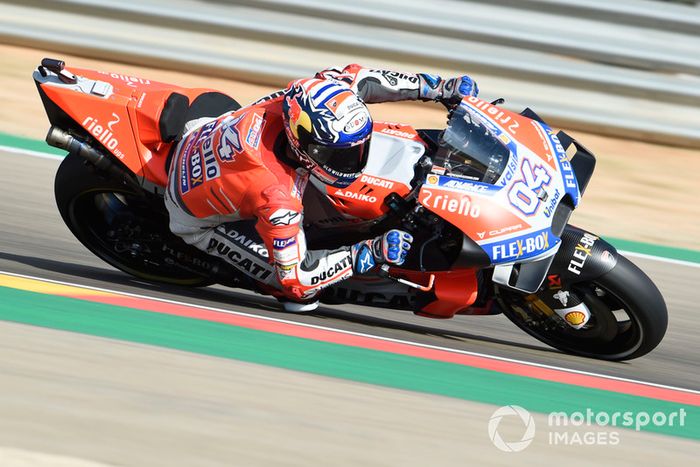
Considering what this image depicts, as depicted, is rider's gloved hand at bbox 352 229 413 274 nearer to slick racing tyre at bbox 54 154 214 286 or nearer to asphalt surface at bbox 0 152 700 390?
asphalt surface at bbox 0 152 700 390

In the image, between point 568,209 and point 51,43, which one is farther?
point 51,43

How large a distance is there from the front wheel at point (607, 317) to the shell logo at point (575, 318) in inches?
2.1

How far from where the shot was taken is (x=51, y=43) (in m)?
9.42

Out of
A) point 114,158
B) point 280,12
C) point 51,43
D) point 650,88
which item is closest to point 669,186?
point 650,88

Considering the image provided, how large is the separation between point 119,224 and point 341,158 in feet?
5.91

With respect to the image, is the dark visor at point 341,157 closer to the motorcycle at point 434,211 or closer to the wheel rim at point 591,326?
the motorcycle at point 434,211

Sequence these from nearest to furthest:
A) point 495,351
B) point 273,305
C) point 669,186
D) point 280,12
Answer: point 495,351 → point 273,305 → point 669,186 → point 280,12

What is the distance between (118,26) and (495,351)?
18.3ft

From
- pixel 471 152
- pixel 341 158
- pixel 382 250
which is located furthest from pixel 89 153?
pixel 471 152

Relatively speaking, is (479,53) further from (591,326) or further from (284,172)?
(284,172)

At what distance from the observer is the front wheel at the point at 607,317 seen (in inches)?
187

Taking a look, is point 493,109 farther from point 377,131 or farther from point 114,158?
point 114,158

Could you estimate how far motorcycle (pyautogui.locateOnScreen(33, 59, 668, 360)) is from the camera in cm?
464

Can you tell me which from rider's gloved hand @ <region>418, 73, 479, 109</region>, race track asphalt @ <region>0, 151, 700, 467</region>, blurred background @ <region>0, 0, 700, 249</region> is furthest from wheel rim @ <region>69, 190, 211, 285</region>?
blurred background @ <region>0, 0, 700, 249</region>
